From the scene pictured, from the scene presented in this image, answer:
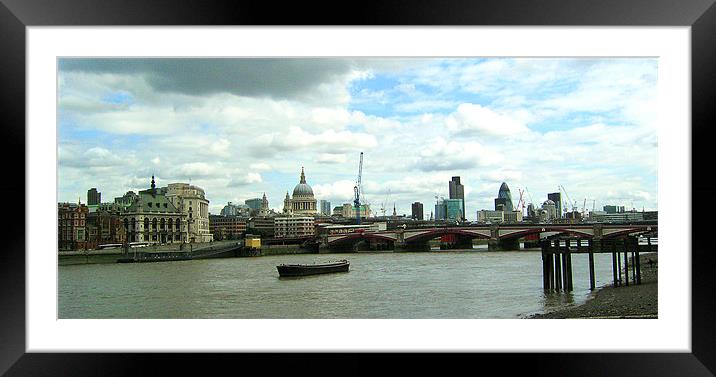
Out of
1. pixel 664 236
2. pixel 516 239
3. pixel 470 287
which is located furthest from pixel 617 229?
pixel 664 236

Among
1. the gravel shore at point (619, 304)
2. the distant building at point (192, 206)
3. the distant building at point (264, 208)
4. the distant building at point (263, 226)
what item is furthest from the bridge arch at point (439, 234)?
the gravel shore at point (619, 304)

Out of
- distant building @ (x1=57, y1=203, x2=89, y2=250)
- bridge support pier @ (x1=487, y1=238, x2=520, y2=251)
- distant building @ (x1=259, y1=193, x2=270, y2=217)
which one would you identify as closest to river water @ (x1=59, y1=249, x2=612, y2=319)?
distant building @ (x1=57, y1=203, x2=89, y2=250)

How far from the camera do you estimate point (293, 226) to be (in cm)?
1398

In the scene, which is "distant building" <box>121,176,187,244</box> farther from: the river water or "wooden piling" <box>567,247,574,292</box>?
"wooden piling" <box>567,247,574,292</box>

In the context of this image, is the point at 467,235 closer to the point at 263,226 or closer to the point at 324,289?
the point at 263,226

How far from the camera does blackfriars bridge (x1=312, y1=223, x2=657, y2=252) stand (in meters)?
12.7

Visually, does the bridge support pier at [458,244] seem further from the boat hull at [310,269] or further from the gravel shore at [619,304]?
the gravel shore at [619,304]

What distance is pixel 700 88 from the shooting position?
109 inches

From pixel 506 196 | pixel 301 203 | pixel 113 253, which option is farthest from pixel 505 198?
pixel 113 253

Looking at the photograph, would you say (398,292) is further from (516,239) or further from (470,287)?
(516,239)

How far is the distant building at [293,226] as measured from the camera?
13469mm

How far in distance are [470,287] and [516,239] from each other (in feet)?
19.0
